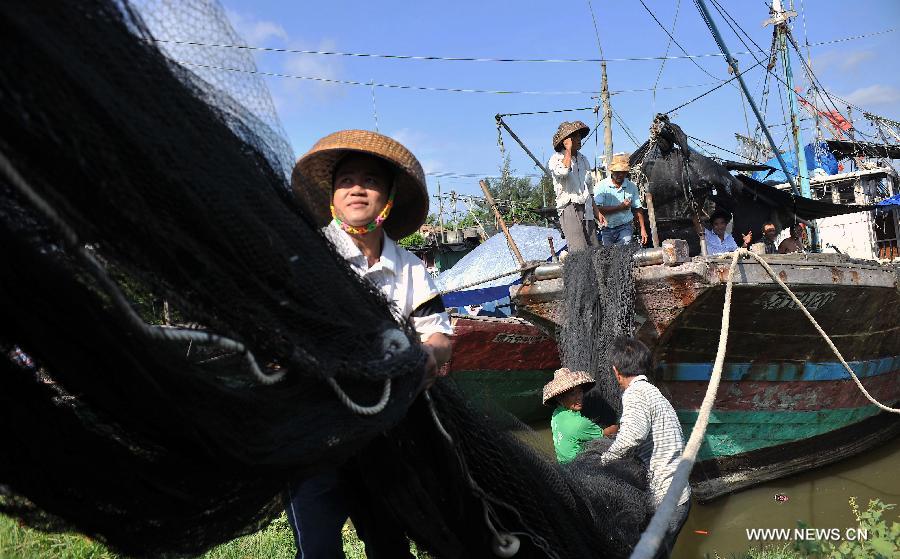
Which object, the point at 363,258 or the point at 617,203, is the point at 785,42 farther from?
the point at 363,258

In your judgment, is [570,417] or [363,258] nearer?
[363,258]

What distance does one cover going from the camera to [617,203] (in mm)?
7738

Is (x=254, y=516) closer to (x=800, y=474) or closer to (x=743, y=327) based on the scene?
(x=743, y=327)

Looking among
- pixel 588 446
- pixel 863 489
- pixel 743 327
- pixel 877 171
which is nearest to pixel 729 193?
pixel 743 327

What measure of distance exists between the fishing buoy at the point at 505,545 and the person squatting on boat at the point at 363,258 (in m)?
0.32

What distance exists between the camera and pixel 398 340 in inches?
68.6

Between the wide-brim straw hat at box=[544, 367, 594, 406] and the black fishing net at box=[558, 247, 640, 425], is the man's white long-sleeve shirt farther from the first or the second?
the wide-brim straw hat at box=[544, 367, 594, 406]

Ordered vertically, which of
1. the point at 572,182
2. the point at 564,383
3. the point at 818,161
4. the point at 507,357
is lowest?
the point at 507,357

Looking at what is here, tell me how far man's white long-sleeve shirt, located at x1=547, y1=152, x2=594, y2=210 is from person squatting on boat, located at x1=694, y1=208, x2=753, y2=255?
2.30m

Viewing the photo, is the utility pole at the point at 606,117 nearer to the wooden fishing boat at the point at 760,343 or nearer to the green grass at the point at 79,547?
the wooden fishing boat at the point at 760,343

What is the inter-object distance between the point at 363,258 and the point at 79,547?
3.42 meters

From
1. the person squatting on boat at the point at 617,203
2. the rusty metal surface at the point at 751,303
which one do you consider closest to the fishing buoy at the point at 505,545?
the rusty metal surface at the point at 751,303

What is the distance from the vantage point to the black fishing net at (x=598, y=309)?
5.85 metres

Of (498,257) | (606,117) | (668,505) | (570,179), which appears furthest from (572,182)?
(606,117)
